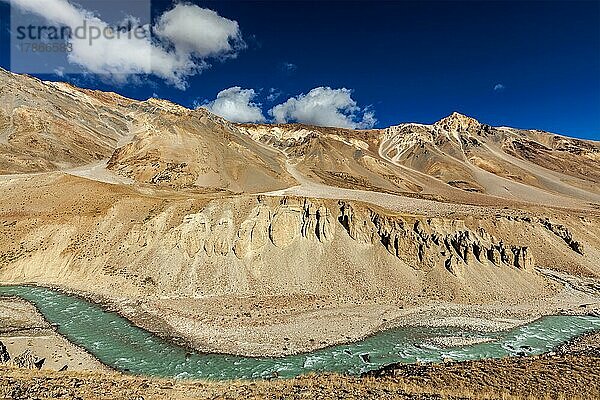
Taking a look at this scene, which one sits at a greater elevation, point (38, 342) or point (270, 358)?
point (38, 342)

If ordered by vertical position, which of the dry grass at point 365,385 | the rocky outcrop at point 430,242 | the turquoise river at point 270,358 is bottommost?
the turquoise river at point 270,358

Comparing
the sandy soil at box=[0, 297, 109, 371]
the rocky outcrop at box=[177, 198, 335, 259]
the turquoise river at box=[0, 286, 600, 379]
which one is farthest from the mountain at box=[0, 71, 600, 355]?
the sandy soil at box=[0, 297, 109, 371]

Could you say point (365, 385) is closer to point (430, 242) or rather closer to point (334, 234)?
point (334, 234)

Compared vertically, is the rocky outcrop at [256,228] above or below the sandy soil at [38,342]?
above

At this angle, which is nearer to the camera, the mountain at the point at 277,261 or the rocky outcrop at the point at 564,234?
the mountain at the point at 277,261

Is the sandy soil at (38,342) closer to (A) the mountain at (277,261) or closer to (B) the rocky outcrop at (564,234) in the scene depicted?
(A) the mountain at (277,261)

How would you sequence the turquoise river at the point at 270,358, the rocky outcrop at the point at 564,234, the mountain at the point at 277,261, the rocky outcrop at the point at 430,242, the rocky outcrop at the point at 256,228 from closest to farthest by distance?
the turquoise river at the point at 270,358
the mountain at the point at 277,261
the rocky outcrop at the point at 430,242
the rocky outcrop at the point at 256,228
the rocky outcrop at the point at 564,234

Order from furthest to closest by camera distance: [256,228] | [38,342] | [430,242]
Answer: [256,228], [430,242], [38,342]

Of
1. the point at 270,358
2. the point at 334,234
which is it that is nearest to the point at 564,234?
the point at 334,234

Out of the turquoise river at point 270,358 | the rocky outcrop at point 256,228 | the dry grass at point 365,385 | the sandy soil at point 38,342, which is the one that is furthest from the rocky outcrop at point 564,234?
the sandy soil at point 38,342

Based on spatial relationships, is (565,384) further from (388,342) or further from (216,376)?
(216,376)

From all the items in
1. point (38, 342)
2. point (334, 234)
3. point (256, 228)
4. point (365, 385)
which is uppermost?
point (256, 228)

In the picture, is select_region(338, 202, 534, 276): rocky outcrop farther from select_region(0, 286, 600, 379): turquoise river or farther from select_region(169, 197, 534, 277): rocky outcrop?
select_region(0, 286, 600, 379): turquoise river
